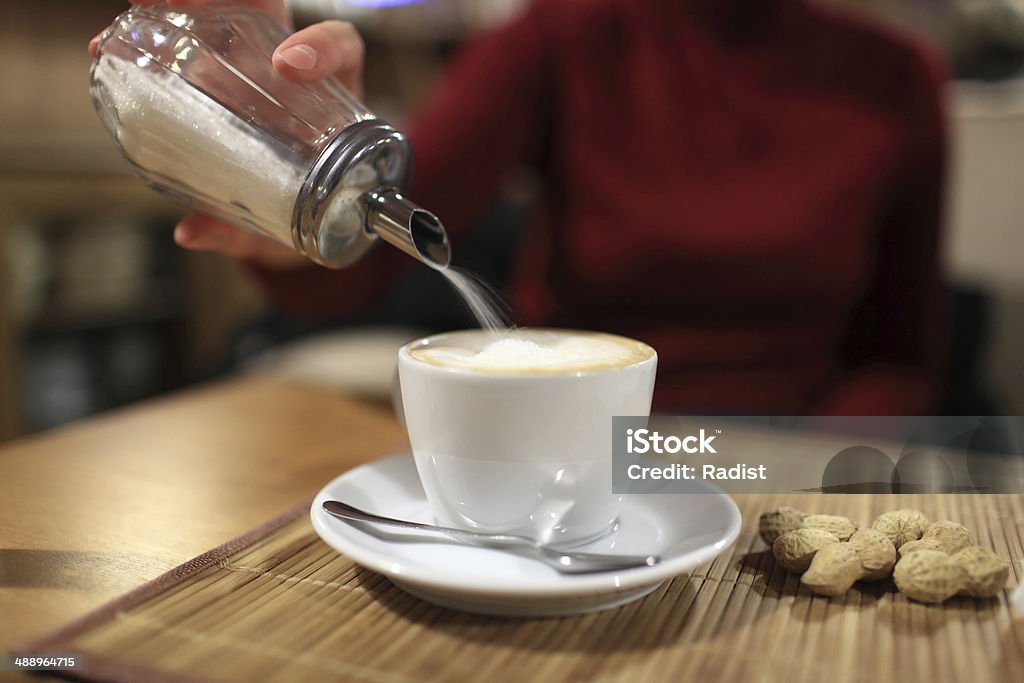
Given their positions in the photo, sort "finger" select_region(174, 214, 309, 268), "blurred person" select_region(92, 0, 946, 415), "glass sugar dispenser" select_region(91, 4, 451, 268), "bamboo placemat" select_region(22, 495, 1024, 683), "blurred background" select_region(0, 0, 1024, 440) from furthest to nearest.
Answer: "blurred background" select_region(0, 0, 1024, 440), "blurred person" select_region(92, 0, 946, 415), "finger" select_region(174, 214, 309, 268), "glass sugar dispenser" select_region(91, 4, 451, 268), "bamboo placemat" select_region(22, 495, 1024, 683)

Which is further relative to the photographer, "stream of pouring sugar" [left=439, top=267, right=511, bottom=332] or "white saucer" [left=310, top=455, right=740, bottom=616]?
"stream of pouring sugar" [left=439, top=267, right=511, bottom=332]

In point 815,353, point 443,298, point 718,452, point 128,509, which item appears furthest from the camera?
point 443,298

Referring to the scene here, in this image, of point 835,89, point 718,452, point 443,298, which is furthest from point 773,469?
point 443,298

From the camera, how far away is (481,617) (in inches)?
17.3

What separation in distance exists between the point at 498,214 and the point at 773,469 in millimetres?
1571

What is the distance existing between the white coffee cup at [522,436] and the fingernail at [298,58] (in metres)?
0.19

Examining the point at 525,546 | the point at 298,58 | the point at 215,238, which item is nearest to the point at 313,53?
the point at 298,58

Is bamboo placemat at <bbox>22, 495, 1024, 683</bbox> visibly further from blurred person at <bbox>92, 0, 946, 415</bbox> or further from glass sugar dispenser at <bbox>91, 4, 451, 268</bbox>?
blurred person at <bbox>92, 0, 946, 415</bbox>

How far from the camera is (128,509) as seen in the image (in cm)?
60

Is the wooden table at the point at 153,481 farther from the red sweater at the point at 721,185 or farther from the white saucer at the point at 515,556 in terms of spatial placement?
the red sweater at the point at 721,185

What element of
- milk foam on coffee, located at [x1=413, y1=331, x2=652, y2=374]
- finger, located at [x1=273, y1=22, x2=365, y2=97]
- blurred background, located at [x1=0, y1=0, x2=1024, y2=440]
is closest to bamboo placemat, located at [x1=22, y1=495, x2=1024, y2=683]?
milk foam on coffee, located at [x1=413, y1=331, x2=652, y2=374]

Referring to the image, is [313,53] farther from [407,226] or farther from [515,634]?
[515,634]

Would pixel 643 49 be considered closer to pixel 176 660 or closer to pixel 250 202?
pixel 250 202

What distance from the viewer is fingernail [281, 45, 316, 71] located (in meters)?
0.55
